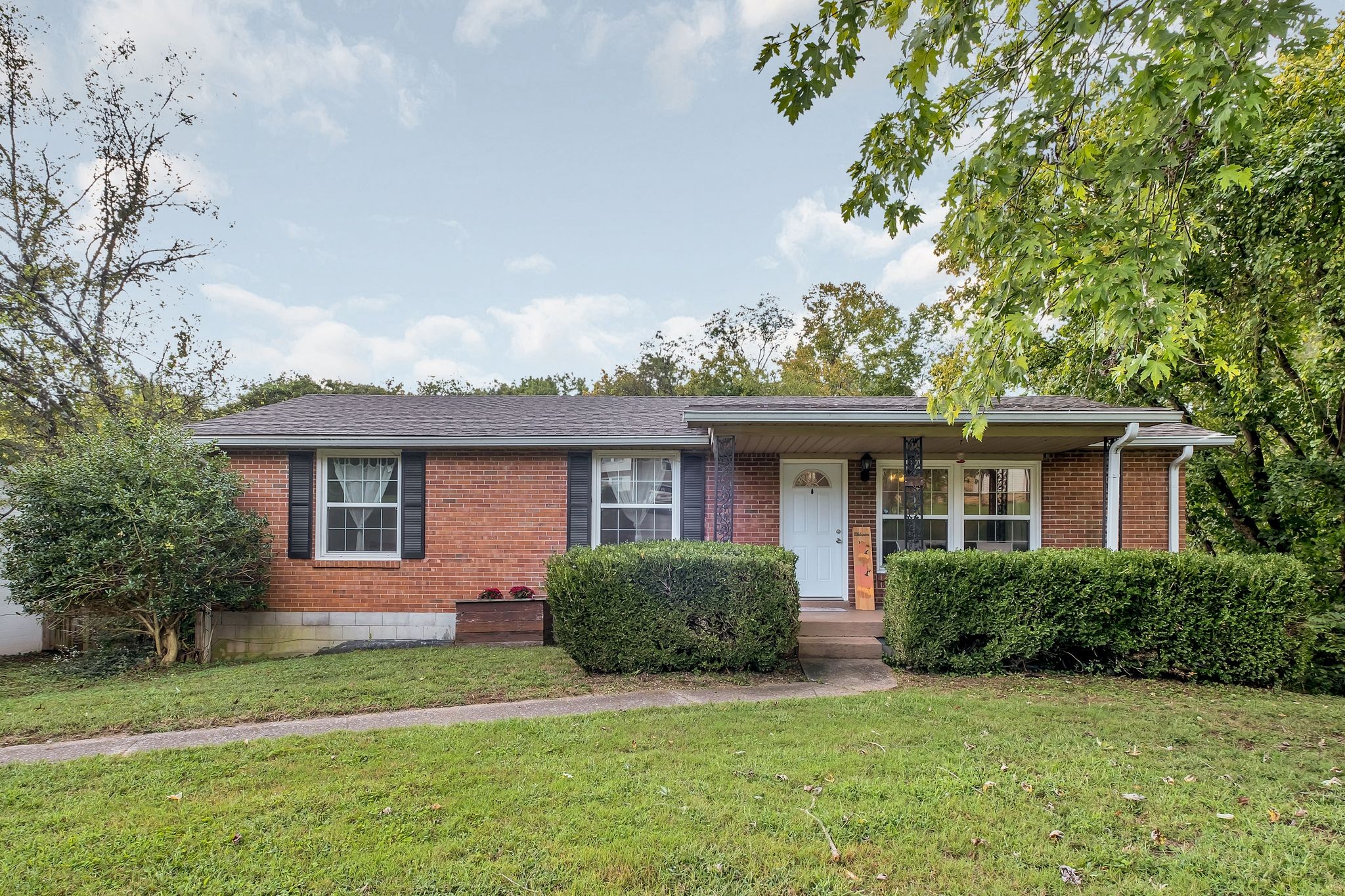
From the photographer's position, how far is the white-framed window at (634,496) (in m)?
8.63

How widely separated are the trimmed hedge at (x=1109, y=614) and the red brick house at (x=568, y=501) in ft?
6.77

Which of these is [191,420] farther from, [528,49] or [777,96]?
[777,96]

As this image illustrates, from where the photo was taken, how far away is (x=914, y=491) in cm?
746

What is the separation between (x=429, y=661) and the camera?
6895 mm

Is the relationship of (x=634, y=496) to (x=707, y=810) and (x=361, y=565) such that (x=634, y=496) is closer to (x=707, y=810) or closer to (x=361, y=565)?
(x=361, y=565)

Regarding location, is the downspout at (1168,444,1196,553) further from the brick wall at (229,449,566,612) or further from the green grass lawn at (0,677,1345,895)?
the brick wall at (229,449,566,612)

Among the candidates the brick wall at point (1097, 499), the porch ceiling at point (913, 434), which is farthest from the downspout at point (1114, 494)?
the brick wall at point (1097, 499)

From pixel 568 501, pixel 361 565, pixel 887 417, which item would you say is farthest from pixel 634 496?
pixel 361 565

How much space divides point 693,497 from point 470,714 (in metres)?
4.32

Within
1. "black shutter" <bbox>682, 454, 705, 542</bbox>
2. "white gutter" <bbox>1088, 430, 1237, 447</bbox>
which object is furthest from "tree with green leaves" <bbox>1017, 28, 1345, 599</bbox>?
"black shutter" <bbox>682, 454, 705, 542</bbox>

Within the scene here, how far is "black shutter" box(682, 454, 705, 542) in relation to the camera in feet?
27.8

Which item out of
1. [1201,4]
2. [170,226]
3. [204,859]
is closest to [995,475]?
[1201,4]

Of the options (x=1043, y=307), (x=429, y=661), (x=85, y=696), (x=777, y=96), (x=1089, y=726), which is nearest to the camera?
(x=777, y=96)

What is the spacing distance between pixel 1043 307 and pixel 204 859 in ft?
18.7
